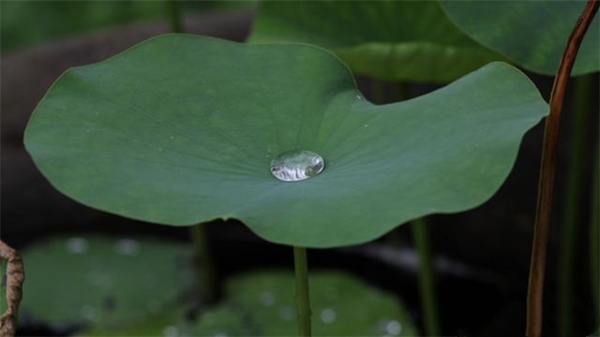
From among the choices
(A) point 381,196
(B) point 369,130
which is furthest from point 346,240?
(B) point 369,130

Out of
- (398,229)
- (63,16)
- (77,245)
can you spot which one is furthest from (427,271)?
(63,16)

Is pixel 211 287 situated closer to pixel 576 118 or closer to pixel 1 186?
pixel 1 186

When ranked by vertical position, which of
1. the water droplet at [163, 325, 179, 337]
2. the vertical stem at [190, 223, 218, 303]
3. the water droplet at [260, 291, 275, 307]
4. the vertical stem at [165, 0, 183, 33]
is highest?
the vertical stem at [165, 0, 183, 33]

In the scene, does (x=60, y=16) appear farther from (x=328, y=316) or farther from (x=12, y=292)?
(x=12, y=292)

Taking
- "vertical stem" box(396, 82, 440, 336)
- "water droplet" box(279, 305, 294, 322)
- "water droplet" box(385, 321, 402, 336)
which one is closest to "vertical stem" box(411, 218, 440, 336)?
"vertical stem" box(396, 82, 440, 336)

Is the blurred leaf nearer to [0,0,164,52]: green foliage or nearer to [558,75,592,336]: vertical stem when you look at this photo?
[558,75,592,336]: vertical stem

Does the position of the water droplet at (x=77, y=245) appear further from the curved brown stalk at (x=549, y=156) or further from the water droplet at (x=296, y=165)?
the curved brown stalk at (x=549, y=156)
